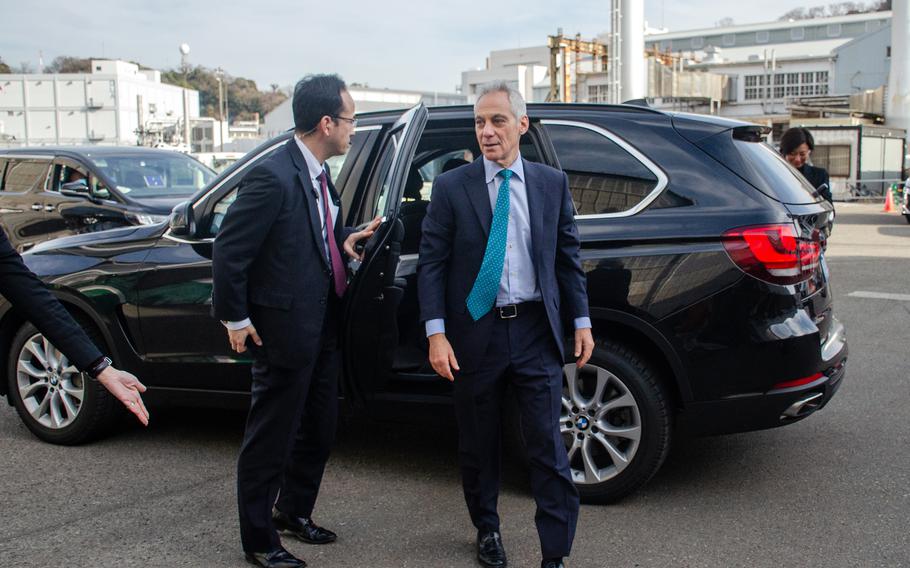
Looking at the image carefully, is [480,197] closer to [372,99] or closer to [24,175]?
[24,175]

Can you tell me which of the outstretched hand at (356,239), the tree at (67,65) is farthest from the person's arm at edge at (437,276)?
the tree at (67,65)

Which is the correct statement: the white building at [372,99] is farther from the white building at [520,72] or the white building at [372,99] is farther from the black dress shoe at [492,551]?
the black dress shoe at [492,551]

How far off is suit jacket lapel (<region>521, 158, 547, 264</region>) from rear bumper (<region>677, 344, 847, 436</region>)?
46.8 inches

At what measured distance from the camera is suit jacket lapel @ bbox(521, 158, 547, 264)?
3.42 meters

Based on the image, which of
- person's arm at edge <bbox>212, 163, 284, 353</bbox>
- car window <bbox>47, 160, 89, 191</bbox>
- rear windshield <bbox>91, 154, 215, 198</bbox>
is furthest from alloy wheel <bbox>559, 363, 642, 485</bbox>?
car window <bbox>47, 160, 89, 191</bbox>

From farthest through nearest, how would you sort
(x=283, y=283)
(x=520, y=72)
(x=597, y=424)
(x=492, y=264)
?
(x=520, y=72) → (x=597, y=424) → (x=283, y=283) → (x=492, y=264)

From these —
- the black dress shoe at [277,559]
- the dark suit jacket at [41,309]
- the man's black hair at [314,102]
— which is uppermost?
the man's black hair at [314,102]

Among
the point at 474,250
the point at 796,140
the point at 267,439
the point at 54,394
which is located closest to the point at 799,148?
the point at 796,140

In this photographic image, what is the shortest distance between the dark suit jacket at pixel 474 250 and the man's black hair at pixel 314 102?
0.50 metres

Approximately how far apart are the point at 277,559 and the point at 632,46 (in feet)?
118

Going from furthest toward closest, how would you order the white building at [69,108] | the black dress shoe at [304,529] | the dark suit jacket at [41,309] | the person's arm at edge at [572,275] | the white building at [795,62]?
1. the white building at [795,62]
2. the white building at [69,108]
3. the black dress shoe at [304,529]
4. the person's arm at edge at [572,275]
5. the dark suit jacket at [41,309]

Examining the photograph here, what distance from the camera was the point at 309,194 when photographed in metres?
3.56

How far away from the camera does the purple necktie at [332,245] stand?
3.68 meters

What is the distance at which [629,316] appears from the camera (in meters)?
4.09
